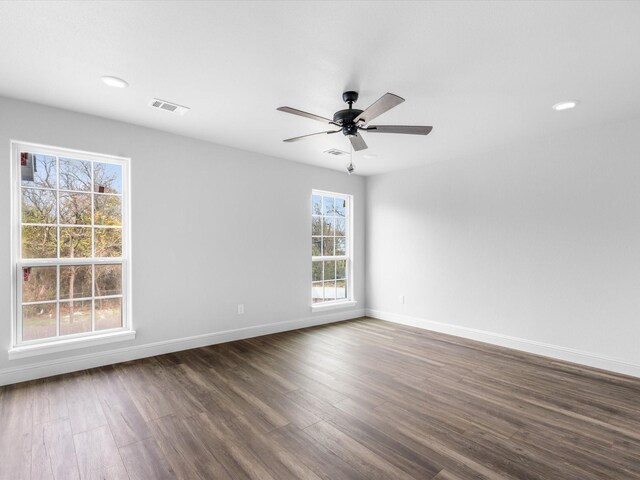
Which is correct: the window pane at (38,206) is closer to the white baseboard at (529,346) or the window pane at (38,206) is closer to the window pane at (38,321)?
the window pane at (38,321)

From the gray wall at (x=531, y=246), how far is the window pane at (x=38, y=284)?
4618 mm

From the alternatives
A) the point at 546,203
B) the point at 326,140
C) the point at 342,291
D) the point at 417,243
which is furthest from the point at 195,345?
the point at 546,203

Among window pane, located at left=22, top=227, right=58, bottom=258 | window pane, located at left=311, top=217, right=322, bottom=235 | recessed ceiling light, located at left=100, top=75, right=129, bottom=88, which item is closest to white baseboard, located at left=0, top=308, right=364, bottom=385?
window pane, located at left=22, top=227, right=58, bottom=258

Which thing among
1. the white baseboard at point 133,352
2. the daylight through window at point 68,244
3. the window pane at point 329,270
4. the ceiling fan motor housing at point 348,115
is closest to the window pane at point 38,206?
the daylight through window at point 68,244

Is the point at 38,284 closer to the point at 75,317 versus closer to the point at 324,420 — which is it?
the point at 75,317

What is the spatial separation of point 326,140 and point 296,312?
266 centimetres

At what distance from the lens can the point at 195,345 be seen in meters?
4.05

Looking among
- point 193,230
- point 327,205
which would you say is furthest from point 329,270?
point 193,230

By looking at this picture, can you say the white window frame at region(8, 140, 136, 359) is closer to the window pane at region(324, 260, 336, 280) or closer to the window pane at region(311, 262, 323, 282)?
the window pane at region(311, 262, 323, 282)

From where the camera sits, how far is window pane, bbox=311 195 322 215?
5395 millimetres

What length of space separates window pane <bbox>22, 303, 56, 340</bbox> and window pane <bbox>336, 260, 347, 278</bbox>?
393cm

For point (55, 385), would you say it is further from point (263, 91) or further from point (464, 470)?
point (464, 470)

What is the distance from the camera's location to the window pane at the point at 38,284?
3.09 meters

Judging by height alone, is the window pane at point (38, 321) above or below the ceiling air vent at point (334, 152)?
below
